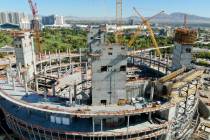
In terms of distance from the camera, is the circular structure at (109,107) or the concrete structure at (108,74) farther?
the concrete structure at (108,74)

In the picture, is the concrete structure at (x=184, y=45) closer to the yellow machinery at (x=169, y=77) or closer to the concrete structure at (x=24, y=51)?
the yellow machinery at (x=169, y=77)

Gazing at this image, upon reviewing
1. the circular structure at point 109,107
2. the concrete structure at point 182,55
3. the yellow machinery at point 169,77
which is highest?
the concrete structure at point 182,55

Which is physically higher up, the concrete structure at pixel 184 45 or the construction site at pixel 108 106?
the concrete structure at pixel 184 45

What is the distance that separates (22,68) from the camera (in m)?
98.1

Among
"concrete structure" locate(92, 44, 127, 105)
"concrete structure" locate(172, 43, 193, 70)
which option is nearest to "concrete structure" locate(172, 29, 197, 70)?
"concrete structure" locate(172, 43, 193, 70)

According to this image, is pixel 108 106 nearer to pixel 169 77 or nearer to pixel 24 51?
pixel 169 77

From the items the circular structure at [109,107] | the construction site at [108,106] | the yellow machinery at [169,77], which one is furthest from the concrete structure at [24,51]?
the yellow machinery at [169,77]

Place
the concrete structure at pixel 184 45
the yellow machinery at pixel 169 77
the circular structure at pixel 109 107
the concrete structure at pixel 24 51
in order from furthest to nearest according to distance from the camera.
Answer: the concrete structure at pixel 24 51 → the concrete structure at pixel 184 45 → the yellow machinery at pixel 169 77 → the circular structure at pixel 109 107

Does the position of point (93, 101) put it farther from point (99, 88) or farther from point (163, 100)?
point (163, 100)

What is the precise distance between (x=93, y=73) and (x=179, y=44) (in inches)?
1640

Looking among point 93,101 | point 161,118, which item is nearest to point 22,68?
point 93,101

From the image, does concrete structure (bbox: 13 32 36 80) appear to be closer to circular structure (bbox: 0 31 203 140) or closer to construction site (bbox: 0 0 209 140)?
construction site (bbox: 0 0 209 140)

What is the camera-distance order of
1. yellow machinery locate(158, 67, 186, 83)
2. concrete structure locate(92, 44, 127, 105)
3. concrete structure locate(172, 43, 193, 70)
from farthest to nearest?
concrete structure locate(172, 43, 193, 70) → yellow machinery locate(158, 67, 186, 83) → concrete structure locate(92, 44, 127, 105)

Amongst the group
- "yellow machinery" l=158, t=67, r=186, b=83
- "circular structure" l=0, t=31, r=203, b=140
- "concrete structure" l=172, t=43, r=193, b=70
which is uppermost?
"concrete structure" l=172, t=43, r=193, b=70
